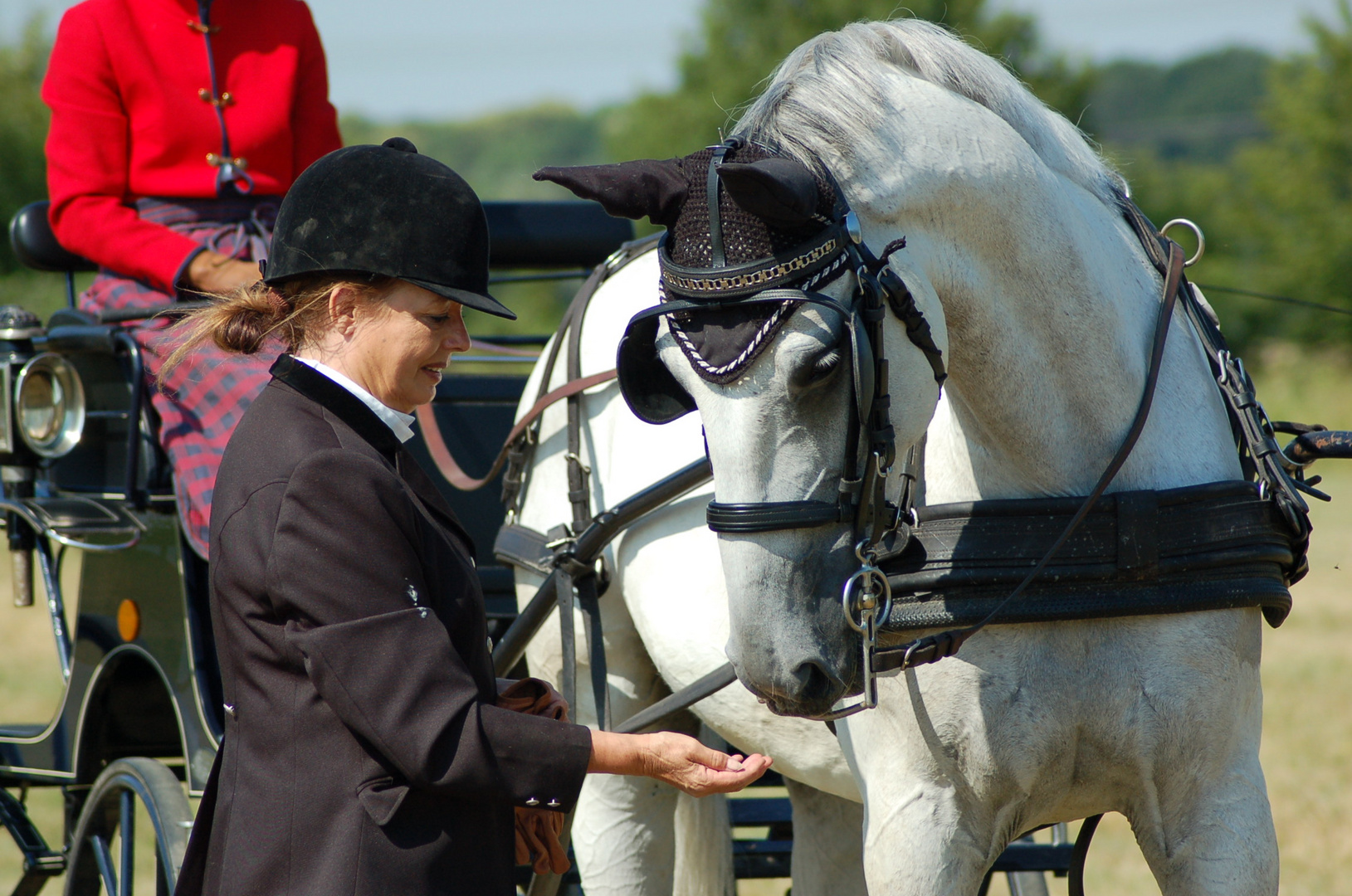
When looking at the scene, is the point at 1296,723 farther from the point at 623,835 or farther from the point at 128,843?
the point at 128,843

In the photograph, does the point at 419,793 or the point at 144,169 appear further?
the point at 144,169

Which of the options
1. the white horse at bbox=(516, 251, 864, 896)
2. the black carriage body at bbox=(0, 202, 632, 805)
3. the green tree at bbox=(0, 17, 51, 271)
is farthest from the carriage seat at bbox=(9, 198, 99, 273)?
the green tree at bbox=(0, 17, 51, 271)

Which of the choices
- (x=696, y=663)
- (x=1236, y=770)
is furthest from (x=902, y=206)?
(x=696, y=663)

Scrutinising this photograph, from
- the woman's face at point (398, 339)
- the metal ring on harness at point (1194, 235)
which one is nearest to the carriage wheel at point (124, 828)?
the woman's face at point (398, 339)

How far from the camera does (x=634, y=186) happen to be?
1.61m

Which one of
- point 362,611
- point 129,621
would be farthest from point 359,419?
point 129,621

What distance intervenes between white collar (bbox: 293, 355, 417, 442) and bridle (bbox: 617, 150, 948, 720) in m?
0.35

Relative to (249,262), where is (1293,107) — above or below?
above

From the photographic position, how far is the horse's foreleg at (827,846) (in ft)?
9.02

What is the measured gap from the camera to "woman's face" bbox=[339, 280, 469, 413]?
1491 mm

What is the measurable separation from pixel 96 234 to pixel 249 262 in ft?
1.18

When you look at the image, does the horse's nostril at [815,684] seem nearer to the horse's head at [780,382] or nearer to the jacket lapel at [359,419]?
the horse's head at [780,382]

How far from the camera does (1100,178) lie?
78.4 inches

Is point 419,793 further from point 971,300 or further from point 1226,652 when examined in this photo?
point 1226,652
